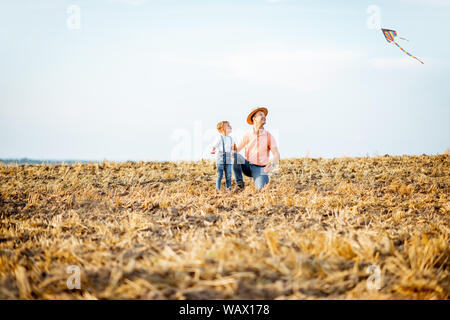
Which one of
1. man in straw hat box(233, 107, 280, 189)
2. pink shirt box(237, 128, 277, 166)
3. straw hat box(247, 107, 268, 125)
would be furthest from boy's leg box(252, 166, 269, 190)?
straw hat box(247, 107, 268, 125)

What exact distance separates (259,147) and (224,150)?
87cm

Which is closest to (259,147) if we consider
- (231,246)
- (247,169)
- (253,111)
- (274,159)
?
(274,159)

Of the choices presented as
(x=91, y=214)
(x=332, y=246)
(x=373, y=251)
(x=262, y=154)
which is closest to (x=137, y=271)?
(x=332, y=246)

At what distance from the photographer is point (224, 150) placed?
780 centimetres

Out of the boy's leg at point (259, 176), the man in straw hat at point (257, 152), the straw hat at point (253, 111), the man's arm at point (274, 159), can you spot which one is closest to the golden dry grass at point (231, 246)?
the boy's leg at point (259, 176)

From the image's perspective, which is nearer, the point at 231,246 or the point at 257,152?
the point at 231,246

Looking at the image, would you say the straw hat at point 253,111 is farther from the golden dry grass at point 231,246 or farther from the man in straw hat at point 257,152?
the golden dry grass at point 231,246

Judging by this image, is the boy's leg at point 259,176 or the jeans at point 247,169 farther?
the jeans at point 247,169

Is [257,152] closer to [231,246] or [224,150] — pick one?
[224,150]

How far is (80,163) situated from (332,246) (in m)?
11.6

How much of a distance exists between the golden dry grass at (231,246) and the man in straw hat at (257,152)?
104 centimetres

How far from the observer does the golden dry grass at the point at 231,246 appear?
234cm

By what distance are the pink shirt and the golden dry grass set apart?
3.78 feet

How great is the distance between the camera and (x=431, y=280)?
2.45m
